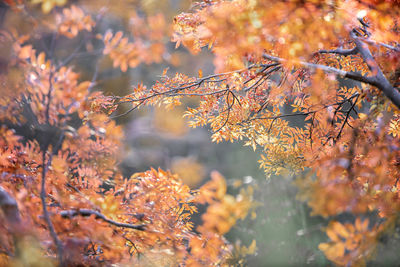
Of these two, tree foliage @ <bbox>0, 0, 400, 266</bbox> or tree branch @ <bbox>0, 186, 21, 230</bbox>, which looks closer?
tree foliage @ <bbox>0, 0, 400, 266</bbox>

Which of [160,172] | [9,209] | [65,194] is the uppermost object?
[160,172]

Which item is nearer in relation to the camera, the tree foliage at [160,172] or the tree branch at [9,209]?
the tree foliage at [160,172]

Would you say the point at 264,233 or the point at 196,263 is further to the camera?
the point at 264,233

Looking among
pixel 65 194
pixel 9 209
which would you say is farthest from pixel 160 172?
pixel 9 209

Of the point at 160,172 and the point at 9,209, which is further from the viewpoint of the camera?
the point at 160,172

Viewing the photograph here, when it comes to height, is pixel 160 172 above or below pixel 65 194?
above

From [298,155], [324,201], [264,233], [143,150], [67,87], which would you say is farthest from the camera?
[143,150]

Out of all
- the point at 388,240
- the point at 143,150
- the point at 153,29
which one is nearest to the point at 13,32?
the point at 153,29

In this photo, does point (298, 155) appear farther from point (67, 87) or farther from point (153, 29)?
point (67, 87)

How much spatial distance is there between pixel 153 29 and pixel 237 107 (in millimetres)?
1999

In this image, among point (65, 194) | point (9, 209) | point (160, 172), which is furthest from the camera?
point (160, 172)

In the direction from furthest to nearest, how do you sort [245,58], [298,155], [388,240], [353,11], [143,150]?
[143,150], [298,155], [245,58], [353,11], [388,240]

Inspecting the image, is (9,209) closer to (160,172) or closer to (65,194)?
(65,194)

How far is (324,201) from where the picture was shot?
52.4 inches
